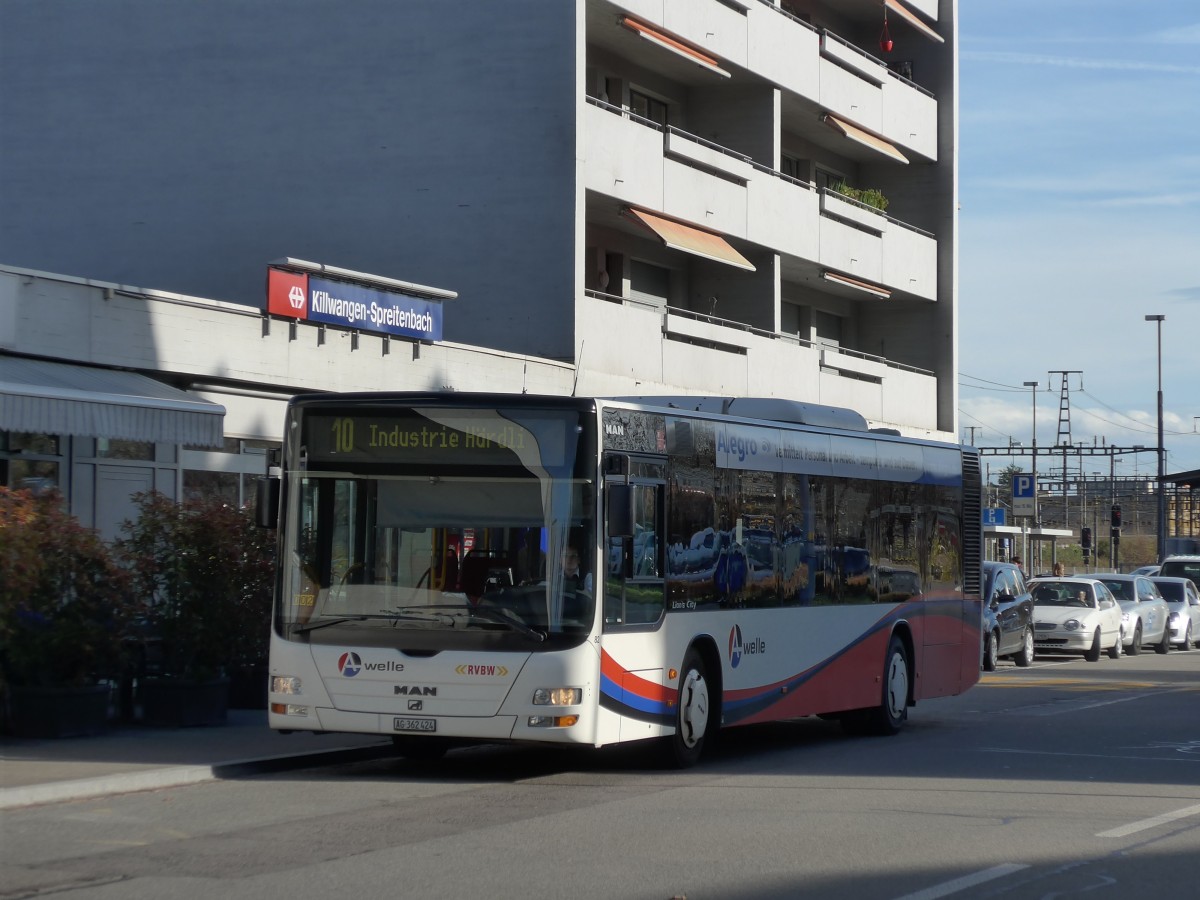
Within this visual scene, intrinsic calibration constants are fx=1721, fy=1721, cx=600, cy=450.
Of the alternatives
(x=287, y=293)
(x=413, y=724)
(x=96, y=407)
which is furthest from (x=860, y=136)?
(x=413, y=724)

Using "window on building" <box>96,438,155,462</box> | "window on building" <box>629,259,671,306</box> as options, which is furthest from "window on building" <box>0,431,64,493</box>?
"window on building" <box>629,259,671,306</box>

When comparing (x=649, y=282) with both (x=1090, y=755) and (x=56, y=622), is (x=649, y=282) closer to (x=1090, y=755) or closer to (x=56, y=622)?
(x=1090, y=755)

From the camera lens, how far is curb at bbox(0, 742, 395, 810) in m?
10.8

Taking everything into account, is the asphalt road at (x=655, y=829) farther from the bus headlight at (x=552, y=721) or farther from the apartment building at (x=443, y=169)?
the apartment building at (x=443, y=169)

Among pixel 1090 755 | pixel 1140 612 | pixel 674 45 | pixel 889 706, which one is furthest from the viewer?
pixel 1140 612

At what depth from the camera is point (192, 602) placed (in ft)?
49.4

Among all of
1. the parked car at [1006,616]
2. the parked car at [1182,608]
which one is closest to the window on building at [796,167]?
the parked car at [1182,608]

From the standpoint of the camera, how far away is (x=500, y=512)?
12.0 m

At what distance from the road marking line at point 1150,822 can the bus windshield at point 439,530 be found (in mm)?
3683

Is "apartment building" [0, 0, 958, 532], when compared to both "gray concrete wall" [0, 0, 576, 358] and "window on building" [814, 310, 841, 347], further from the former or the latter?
"window on building" [814, 310, 841, 347]

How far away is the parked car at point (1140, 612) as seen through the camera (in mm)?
35469

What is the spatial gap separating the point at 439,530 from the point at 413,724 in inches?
53.2

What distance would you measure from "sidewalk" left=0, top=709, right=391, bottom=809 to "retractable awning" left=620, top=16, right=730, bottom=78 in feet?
57.4

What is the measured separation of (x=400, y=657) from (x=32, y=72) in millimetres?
22035
